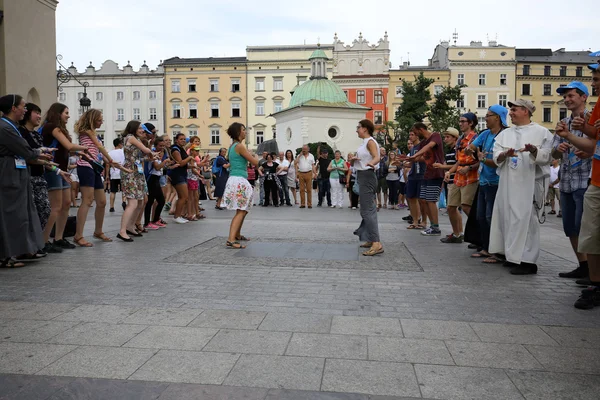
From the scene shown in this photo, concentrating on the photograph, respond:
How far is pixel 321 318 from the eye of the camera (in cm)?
463

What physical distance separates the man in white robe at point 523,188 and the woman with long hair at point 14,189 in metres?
5.86

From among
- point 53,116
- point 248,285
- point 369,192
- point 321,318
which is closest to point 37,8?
point 53,116

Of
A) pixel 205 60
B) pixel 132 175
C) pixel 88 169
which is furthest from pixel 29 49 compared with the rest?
pixel 205 60

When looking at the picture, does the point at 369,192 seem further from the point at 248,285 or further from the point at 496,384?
the point at 496,384

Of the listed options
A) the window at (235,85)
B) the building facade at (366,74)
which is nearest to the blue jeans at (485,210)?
the building facade at (366,74)

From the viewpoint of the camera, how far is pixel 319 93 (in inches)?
2461

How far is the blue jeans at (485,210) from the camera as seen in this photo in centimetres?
774

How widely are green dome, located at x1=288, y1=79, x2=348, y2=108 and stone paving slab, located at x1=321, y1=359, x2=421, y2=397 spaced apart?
193ft

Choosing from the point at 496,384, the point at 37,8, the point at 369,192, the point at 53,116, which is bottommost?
the point at 496,384

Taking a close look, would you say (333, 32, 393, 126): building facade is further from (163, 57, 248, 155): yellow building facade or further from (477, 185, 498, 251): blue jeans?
(477, 185, 498, 251): blue jeans

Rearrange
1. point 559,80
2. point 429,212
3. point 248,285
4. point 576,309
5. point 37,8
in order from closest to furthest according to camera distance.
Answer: point 576,309 < point 248,285 < point 429,212 < point 37,8 < point 559,80

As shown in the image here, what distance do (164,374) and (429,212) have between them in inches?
320

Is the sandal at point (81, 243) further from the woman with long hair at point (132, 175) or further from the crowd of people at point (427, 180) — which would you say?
the woman with long hair at point (132, 175)

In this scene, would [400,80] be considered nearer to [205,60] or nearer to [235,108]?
[235,108]
